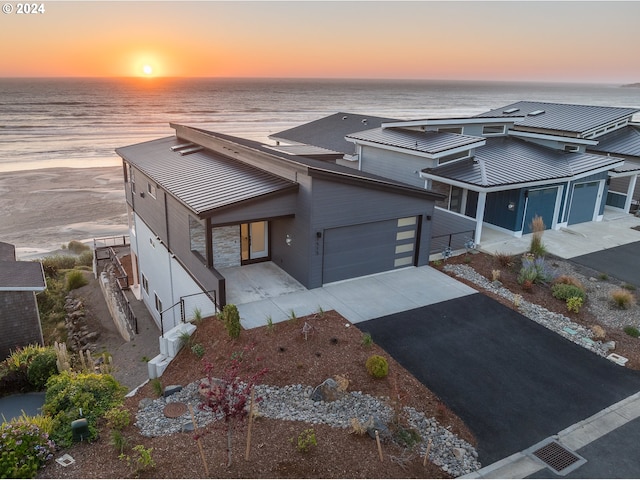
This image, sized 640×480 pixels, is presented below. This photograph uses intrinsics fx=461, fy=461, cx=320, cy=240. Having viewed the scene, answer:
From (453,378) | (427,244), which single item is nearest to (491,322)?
(453,378)

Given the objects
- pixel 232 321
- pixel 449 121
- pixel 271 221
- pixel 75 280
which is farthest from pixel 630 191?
pixel 75 280

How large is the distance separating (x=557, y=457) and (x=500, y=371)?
274 cm

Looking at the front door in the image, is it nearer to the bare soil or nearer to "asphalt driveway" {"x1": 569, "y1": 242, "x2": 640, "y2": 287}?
the bare soil

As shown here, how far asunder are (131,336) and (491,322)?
14034 mm

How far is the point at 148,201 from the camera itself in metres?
19.4

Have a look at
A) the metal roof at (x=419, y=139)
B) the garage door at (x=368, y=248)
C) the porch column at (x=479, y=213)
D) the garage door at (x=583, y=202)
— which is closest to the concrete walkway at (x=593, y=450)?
the garage door at (x=368, y=248)

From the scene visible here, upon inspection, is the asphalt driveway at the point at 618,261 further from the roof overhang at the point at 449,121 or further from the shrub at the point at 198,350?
the shrub at the point at 198,350

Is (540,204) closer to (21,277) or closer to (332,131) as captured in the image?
(332,131)

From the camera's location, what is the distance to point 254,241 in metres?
16.6

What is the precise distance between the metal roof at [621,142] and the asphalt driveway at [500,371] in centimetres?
1894

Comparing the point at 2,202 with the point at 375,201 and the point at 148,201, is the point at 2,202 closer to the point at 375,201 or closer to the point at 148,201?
the point at 148,201

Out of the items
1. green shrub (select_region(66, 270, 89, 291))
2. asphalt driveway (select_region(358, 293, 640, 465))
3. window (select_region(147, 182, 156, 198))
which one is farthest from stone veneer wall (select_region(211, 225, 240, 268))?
green shrub (select_region(66, 270, 89, 291))

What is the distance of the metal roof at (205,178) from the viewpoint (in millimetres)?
14000

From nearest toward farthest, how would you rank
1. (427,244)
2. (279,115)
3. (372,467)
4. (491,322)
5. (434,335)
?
(372,467)
(434,335)
(491,322)
(427,244)
(279,115)
